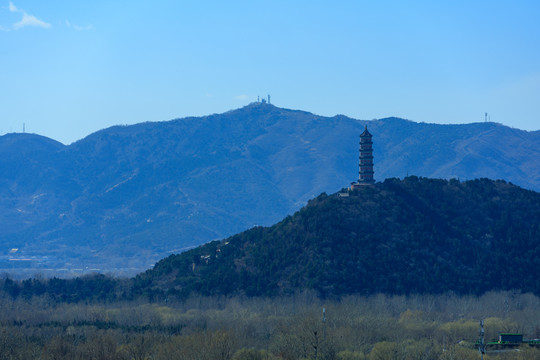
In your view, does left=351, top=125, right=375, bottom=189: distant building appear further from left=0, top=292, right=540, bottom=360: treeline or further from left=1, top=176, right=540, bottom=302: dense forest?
left=0, top=292, right=540, bottom=360: treeline

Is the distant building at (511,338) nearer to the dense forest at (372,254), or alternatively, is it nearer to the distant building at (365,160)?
the dense forest at (372,254)

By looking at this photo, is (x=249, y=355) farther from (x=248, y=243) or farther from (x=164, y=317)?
(x=248, y=243)

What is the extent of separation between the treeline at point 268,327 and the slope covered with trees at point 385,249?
607 cm

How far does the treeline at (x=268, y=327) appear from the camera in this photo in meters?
83.7

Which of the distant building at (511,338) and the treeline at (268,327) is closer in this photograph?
the treeline at (268,327)

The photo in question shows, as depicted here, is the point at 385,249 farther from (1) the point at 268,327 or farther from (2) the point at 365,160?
(1) the point at 268,327

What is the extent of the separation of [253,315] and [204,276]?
26502 millimetres

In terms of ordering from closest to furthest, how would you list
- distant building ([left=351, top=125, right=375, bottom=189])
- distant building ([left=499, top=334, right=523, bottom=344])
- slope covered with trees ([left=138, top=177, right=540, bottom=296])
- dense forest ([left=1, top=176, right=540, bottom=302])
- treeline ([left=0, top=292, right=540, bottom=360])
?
1. treeline ([left=0, top=292, right=540, bottom=360])
2. distant building ([left=499, top=334, right=523, bottom=344])
3. dense forest ([left=1, top=176, right=540, bottom=302])
4. slope covered with trees ([left=138, top=177, right=540, bottom=296])
5. distant building ([left=351, top=125, right=375, bottom=189])

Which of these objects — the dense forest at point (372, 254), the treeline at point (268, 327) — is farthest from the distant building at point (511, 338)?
the dense forest at point (372, 254)

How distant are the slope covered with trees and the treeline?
6.07 m

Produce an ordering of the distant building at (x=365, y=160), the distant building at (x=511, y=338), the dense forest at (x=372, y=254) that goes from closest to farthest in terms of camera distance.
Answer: the distant building at (x=511, y=338)
the dense forest at (x=372, y=254)
the distant building at (x=365, y=160)

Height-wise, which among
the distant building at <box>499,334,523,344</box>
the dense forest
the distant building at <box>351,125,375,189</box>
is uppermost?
the distant building at <box>351,125,375,189</box>

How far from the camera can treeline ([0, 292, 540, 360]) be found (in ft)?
275

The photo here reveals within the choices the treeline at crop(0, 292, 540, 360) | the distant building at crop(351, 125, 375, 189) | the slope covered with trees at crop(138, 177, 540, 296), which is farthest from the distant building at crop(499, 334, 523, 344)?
the distant building at crop(351, 125, 375, 189)
